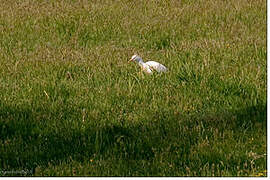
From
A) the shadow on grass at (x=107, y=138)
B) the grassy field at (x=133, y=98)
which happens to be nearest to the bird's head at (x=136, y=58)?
the grassy field at (x=133, y=98)

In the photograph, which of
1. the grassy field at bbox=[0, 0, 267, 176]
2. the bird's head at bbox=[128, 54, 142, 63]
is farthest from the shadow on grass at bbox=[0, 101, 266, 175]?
the bird's head at bbox=[128, 54, 142, 63]

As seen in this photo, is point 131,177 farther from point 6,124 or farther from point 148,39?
point 148,39

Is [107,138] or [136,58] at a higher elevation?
[136,58]

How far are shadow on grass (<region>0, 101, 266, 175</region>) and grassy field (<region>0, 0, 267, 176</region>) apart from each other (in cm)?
1

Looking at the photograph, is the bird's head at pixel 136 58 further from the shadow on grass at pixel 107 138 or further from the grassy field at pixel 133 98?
the shadow on grass at pixel 107 138

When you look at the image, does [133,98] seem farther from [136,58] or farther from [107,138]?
[136,58]

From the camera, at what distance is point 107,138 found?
476 centimetres

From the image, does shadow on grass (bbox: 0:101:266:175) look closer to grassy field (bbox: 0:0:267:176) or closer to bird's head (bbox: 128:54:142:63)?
grassy field (bbox: 0:0:267:176)

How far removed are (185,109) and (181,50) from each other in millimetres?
2076

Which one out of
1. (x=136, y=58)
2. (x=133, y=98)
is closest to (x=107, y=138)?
(x=133, y=98)

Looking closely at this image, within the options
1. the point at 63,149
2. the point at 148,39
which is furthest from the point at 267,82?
the point at 148,39

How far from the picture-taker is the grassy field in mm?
4426

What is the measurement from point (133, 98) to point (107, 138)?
1000 mm

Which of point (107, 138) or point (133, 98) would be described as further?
point (133, 98)
